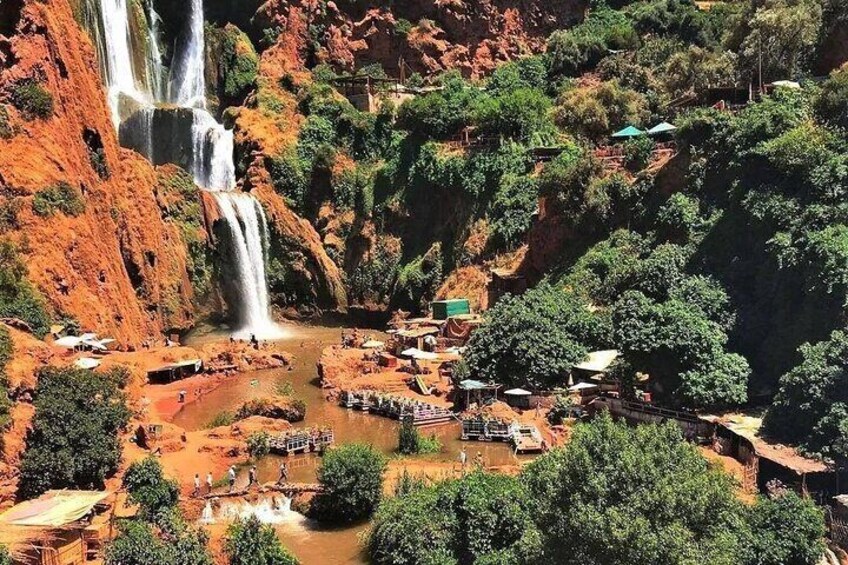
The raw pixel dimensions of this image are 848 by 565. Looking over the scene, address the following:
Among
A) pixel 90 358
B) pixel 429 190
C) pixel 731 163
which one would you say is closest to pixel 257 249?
pixel 429 190

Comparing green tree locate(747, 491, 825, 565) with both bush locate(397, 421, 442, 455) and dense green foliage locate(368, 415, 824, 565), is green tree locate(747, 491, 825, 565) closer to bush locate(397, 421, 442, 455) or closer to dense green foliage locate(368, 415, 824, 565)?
dense green foliage locate(368, 415, 824, 565)

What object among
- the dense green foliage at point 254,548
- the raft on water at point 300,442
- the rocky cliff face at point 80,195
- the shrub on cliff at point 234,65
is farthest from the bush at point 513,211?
the dense green foliage at point 254,548

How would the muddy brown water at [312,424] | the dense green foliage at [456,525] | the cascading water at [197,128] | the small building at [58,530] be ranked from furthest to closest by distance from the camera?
the cascading water at [197,128], the muddy brown water at [312,424], the dense green foliage at [456,525], the small building at [58,530]

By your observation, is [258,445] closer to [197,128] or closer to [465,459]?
[465,459]

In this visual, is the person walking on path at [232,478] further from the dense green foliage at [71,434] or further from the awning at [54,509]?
the awning at [54,509]

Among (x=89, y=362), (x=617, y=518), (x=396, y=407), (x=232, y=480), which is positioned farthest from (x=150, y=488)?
(x=617, y=518)
